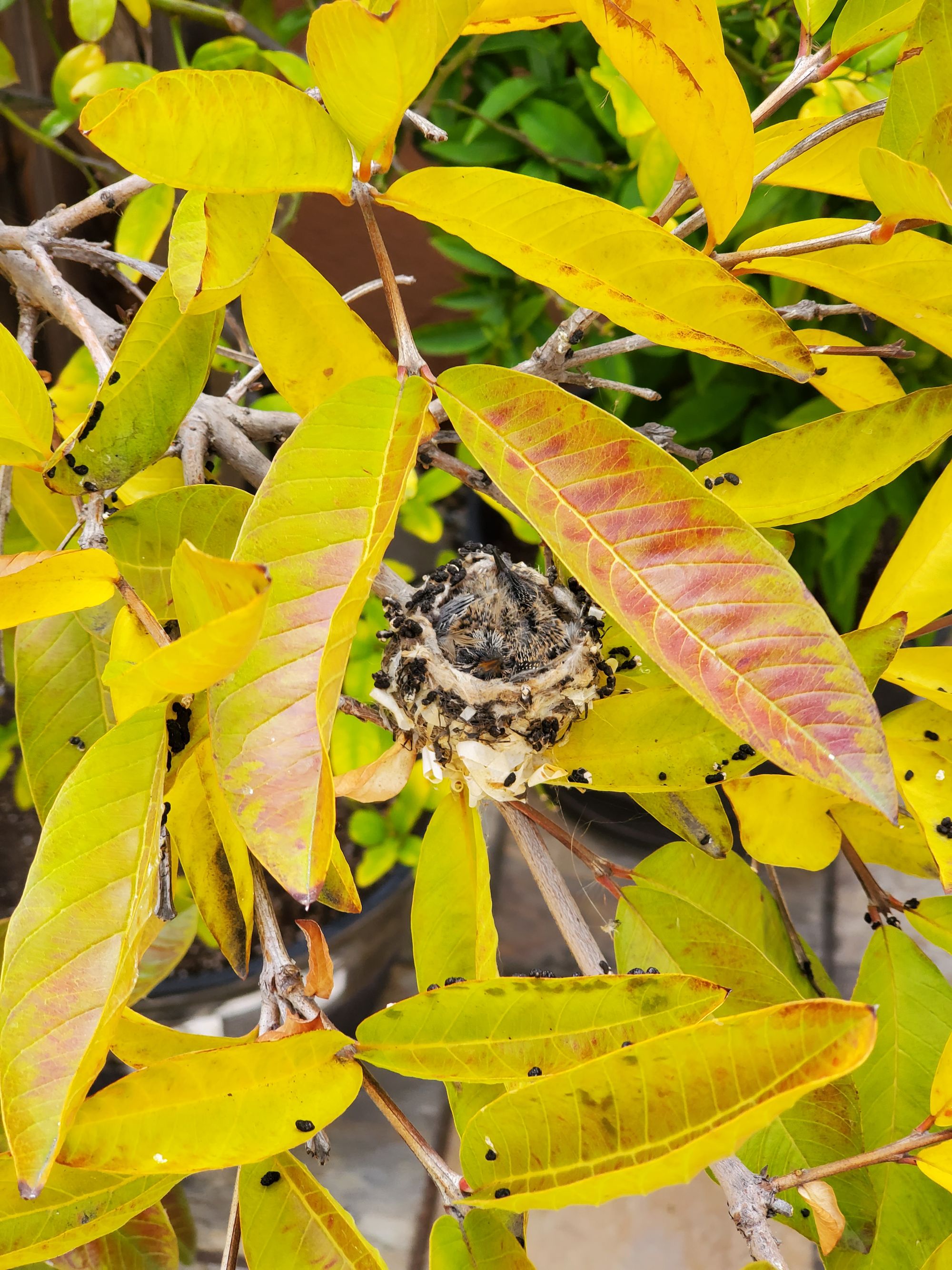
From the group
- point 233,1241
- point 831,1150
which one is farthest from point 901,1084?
point 233,1241

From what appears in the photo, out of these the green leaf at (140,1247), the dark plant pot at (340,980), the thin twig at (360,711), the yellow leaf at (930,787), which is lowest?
the dark plant pot at (340,980)

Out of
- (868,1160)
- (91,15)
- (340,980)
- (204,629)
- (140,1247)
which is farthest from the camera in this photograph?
(340,980)

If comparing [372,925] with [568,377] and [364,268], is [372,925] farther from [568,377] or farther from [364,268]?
[364,268]

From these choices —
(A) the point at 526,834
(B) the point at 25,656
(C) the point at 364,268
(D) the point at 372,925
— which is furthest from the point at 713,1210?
(C) the point at 364,268

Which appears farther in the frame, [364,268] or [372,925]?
[364,268]

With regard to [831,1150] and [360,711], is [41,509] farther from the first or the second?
[831,1150]

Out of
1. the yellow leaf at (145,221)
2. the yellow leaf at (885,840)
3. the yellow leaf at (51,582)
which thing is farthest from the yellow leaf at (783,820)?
the yellow leaf at (145,221)

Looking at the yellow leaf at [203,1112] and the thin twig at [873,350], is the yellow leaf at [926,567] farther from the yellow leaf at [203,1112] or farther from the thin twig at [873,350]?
the yellow leaf at [203,1112]
